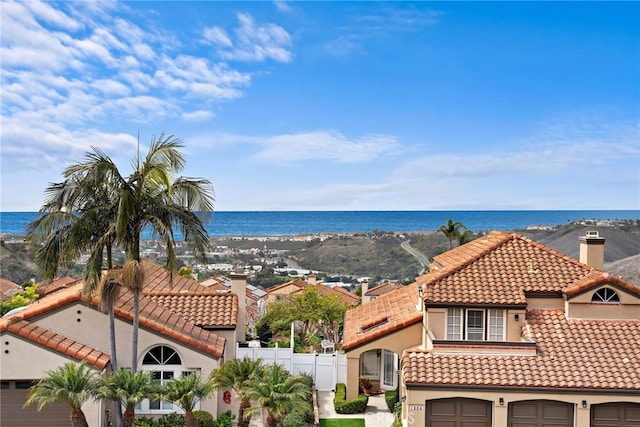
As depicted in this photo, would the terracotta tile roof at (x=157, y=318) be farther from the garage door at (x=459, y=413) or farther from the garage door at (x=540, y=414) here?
the garage door at (x=540, y=414)

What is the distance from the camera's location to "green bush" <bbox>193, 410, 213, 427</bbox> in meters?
18.8

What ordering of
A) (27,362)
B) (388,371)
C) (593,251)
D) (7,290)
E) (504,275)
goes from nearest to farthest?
(27,362), (504,275), (593,251), (388,371), (7,290)

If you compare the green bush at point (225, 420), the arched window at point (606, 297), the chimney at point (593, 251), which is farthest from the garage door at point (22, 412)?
the chimney at point (593, 251)

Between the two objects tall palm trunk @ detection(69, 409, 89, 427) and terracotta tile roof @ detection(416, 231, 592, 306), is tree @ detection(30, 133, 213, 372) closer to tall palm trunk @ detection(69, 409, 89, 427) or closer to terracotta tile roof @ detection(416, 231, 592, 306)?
tall palm trunk @ detection(69, 409, 89, 427)

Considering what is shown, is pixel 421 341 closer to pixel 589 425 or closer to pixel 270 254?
pixel 589 425

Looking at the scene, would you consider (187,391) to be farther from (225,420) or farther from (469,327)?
(469,327)

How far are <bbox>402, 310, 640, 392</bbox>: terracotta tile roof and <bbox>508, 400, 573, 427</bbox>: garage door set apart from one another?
0.84 m

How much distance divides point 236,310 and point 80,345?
21.2 ft

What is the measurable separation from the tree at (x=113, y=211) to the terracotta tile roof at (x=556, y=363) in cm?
953

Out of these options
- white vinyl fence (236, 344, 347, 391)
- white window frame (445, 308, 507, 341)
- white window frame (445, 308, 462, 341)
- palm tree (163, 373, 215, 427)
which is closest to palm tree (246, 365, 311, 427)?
palm tree (163, 373, 215, 427)

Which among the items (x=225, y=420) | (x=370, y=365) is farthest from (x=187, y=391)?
(x=370, y=365)

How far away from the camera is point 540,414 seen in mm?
18422

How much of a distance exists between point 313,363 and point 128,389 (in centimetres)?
1036

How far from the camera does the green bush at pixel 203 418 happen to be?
18812 millimetres
